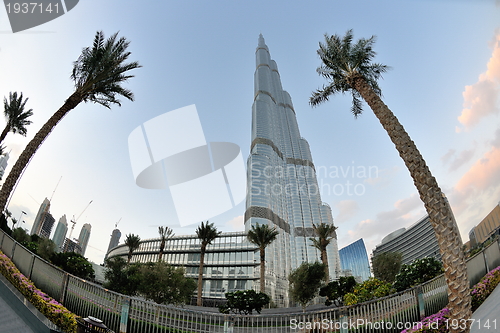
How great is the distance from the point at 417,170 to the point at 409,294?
13.6 feet

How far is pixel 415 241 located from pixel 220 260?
465 feet

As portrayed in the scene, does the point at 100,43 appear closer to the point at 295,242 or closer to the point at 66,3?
the point at 66,3

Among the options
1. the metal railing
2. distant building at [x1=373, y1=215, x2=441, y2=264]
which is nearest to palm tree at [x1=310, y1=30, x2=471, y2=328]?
the metal railing

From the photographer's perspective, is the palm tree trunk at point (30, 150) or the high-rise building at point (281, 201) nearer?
the palm tree trunk at point (30, 150)

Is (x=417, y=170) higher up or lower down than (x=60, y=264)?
higher up

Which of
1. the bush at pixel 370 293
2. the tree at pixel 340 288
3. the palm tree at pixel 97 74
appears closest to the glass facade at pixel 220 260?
the tree at pixel 340 288

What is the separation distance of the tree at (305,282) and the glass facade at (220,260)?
33578mm

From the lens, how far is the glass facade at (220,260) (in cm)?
6675

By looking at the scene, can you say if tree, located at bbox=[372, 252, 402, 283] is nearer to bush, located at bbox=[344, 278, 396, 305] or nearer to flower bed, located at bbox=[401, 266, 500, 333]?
bush, located at bbox=[344, 278, 396, 305]

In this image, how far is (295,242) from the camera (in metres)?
163

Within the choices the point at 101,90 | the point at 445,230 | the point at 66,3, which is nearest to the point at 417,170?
the point at 445,230

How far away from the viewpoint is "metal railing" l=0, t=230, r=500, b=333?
7367mm

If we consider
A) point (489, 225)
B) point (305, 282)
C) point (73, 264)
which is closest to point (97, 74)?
point (73, 264)

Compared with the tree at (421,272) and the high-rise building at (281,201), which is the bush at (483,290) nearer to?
the tree at (421,272)
